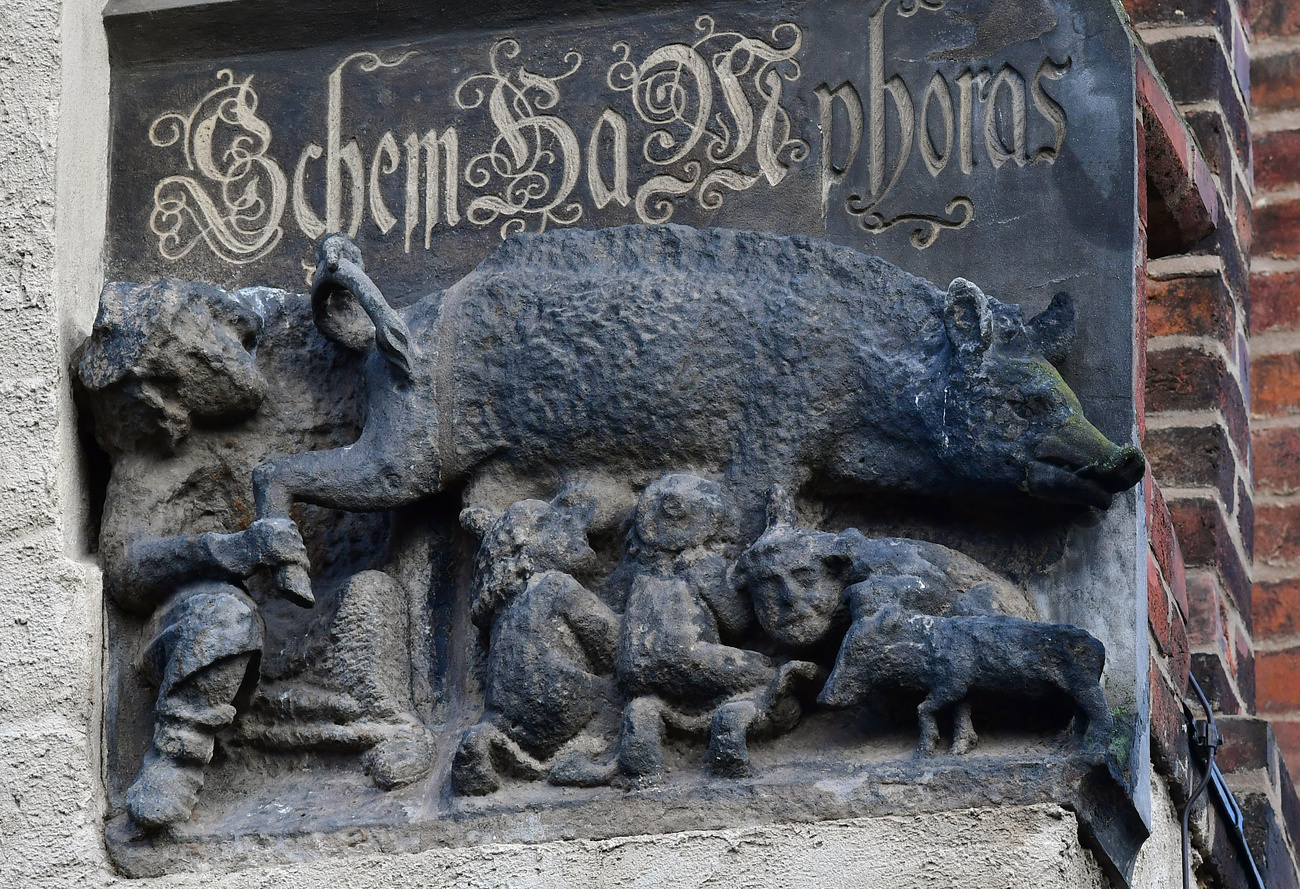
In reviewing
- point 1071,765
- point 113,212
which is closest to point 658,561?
point 1071,765

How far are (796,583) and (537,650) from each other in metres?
0.38

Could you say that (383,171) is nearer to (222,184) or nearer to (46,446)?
(222,184)

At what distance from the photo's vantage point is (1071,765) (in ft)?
11.7

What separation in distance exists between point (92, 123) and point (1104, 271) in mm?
1687

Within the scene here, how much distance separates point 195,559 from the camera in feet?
13.1

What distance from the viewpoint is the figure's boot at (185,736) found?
386cm

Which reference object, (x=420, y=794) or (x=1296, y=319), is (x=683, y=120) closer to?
(x=420, y=794)

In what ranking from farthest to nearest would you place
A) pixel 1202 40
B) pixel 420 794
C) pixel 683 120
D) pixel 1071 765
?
pixel 1202 40 < pixel 683 120 < pixel 420 794 < pixel 1071 765

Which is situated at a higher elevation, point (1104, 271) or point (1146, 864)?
point (1104, 271)

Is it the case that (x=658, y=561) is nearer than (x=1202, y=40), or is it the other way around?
(x=658, y=561)

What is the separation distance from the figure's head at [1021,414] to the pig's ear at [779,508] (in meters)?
0.24

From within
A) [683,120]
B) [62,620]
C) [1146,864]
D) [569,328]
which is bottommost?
[1146,864]

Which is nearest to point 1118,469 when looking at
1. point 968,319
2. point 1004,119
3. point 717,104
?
point 968,319

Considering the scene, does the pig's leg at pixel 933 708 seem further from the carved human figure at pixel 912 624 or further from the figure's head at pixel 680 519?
the figure's head at pixel 680 519
